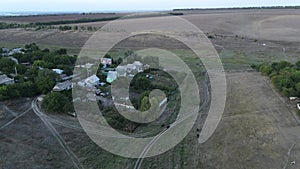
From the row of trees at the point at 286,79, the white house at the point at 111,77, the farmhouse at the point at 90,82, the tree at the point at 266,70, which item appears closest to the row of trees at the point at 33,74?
the farmhouse at the point at 90,82

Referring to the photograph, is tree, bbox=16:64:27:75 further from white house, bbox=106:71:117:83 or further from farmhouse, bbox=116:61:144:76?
farmhouse, bbox=116:61:144:76

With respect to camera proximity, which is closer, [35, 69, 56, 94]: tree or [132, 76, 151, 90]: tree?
[35, 69, 56, 94]: tree

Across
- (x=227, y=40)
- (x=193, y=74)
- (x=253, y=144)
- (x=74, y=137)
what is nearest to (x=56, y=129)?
A: (x=74, y=137)

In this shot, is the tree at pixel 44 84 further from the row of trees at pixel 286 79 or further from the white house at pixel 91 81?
the row of trees at pixel 286 79

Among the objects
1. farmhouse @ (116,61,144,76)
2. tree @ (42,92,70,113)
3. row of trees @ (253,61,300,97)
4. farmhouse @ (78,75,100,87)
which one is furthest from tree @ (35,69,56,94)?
row of trees @ (253,61,300,97)

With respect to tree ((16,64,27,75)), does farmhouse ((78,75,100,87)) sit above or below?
below

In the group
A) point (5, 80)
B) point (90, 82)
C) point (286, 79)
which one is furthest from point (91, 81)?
point (286, 79)

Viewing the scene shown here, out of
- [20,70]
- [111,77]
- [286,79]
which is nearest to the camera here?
[286,79]

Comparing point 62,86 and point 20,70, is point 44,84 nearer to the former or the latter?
point 62,86
